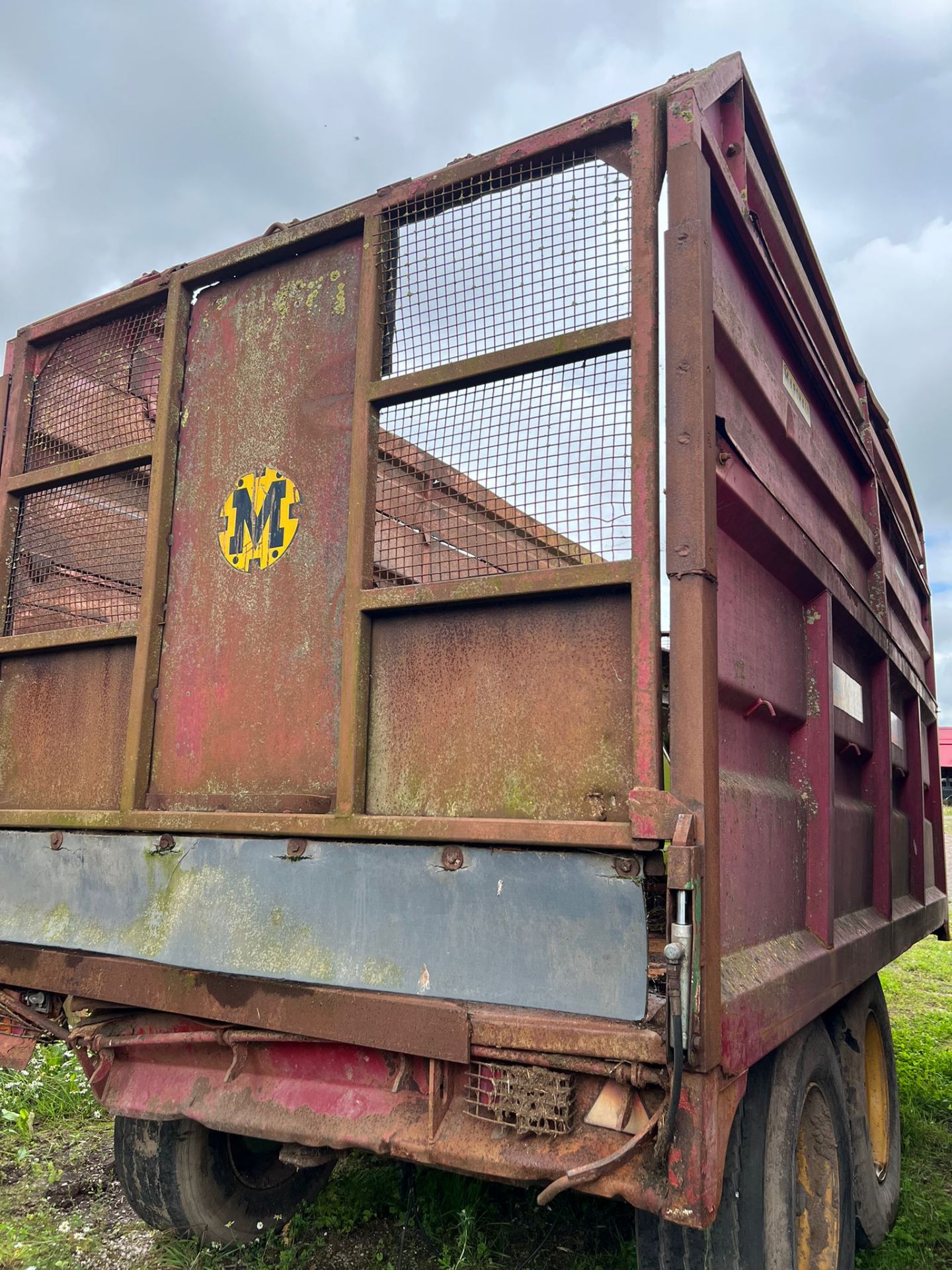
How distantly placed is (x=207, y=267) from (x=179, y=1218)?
103 inches

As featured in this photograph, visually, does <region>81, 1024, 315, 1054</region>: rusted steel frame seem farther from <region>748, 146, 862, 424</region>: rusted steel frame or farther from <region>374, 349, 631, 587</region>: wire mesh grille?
<region>748, 146, 862, 424</region>: rusted steel frame

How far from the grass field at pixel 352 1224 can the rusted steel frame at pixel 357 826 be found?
1.26m

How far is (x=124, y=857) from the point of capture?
2.38 metres

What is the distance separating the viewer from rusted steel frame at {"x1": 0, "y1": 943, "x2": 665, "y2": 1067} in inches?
69.1

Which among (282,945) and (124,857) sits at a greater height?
(124,857)

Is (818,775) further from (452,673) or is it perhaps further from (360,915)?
(360,915)

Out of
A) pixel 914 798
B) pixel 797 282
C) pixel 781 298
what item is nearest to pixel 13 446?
pixel 781 298

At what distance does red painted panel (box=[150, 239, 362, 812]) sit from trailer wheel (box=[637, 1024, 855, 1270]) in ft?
3.69

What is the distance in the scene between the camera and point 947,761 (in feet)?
80.2

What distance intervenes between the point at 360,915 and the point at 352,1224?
4.89 feet

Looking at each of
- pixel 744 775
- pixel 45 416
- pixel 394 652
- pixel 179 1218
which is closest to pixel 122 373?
pixel 45 416

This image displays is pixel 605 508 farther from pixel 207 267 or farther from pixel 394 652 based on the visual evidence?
pixel 207 267

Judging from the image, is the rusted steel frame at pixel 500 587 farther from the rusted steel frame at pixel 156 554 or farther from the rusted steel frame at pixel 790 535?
the rusted steel frame at pixel 156 554

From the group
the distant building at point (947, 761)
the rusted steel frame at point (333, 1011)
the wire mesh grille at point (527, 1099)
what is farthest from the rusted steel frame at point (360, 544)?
the distant building at point (947, 761)
